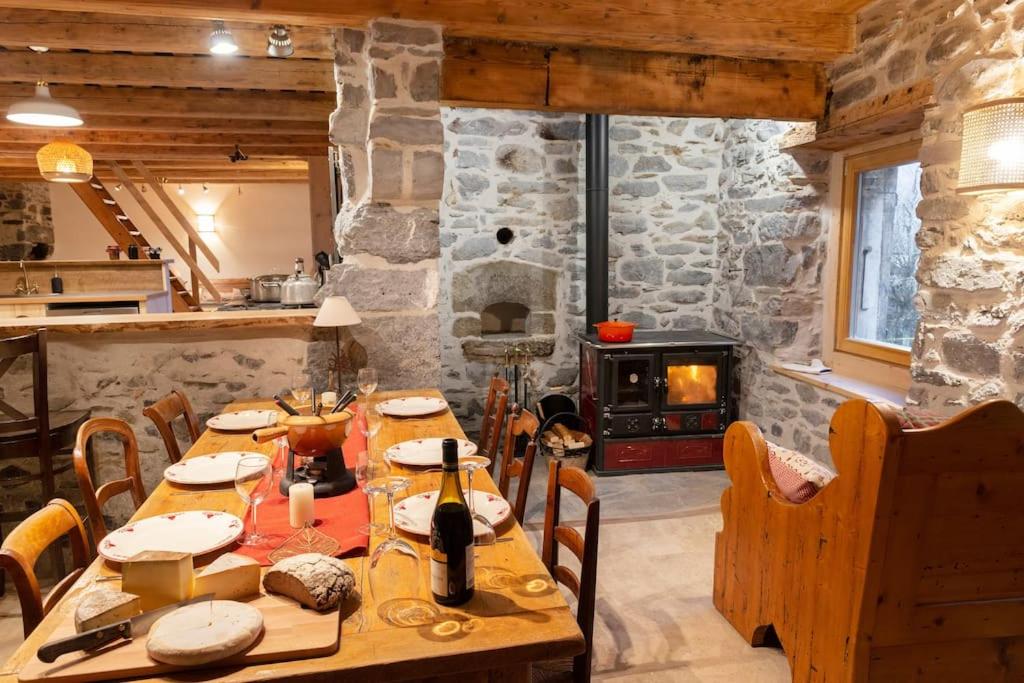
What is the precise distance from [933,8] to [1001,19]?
386 millimetres

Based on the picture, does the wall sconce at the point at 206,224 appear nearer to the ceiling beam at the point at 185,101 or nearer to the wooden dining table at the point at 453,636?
the ceiling beam at the point at 185,101

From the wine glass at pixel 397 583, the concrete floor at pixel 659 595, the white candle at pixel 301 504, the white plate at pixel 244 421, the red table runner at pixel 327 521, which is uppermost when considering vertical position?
the white candle at pixel 301 504

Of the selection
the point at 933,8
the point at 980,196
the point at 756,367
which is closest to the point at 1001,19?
the point at 933,8

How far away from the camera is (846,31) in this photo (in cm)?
324

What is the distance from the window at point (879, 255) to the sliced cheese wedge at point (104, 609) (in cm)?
348

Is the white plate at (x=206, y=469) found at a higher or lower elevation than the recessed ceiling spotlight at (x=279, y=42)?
lower

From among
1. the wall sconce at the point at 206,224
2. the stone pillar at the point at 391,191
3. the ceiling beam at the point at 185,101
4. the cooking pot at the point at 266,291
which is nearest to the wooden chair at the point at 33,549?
the stone pillar at the point at 391,191

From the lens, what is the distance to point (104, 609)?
1.08m

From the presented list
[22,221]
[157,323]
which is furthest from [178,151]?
[157,323]

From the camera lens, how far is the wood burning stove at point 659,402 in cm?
412

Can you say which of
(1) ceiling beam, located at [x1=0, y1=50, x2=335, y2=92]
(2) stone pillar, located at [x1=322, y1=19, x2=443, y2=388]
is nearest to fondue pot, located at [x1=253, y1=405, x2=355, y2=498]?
(2) stone pillar, located at [x1=322, y1=19, x2=443, y2=388]

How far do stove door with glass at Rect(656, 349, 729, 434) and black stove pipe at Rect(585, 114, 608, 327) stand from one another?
647mm

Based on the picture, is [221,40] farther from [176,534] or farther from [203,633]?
[203,633]

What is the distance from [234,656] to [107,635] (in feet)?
0.70
